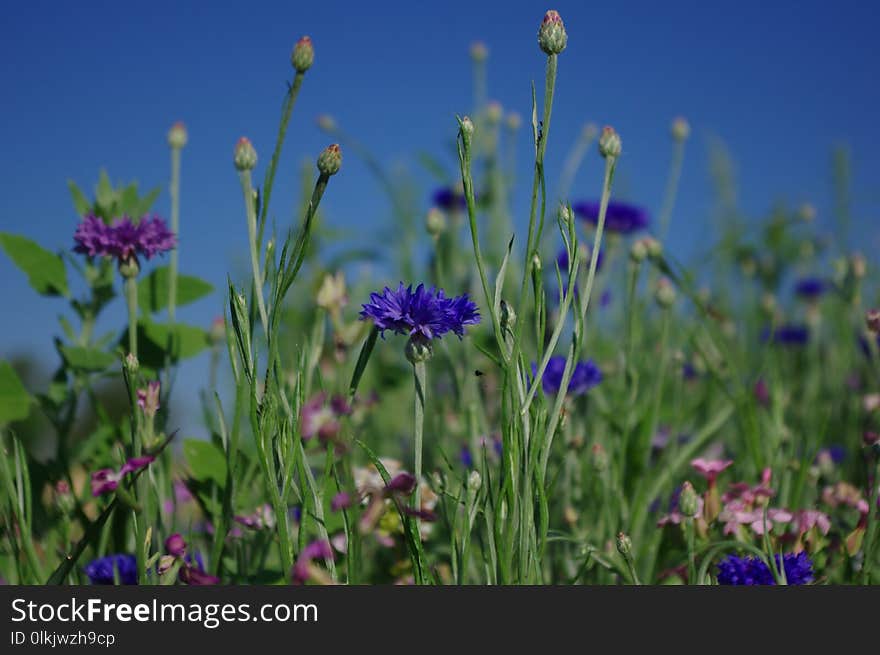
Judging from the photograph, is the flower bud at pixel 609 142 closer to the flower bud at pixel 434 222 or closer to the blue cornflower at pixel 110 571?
the flower bud at pixel 434 222

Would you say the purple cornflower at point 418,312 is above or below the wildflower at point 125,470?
above

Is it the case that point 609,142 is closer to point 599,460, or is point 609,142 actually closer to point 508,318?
point 508,318

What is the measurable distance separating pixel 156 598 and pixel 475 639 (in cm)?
19

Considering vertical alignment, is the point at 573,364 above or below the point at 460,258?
below

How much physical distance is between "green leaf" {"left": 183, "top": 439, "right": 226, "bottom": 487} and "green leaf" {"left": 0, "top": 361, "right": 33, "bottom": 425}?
0.63 ft

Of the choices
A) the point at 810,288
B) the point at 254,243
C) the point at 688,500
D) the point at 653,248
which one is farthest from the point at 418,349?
the point at 810,288

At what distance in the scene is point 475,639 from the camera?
49cm

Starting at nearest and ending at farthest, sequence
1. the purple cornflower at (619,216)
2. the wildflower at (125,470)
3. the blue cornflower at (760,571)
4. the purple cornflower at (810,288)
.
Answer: the wildflower at (125,470) < the blue cornflower at (760,571) < the purple cornflower at (619,216) < the purple cornflower at (810,288)

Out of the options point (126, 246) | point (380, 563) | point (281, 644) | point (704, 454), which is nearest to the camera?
point (281, 644)

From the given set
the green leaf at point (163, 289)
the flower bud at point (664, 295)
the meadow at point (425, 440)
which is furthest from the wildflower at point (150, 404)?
the flower bud at point (664, 295)

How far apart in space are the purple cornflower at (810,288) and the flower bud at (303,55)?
1859 millimetres

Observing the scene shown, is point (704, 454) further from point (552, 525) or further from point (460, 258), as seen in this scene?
point (460, 258)

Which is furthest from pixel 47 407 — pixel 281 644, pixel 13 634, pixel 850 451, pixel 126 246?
pixel 850 451

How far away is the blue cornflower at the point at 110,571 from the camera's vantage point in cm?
72
